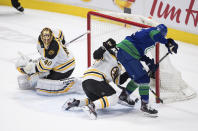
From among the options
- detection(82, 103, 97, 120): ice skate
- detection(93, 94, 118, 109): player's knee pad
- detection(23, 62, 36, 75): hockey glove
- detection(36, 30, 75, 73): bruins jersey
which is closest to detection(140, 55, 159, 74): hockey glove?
detection(93, 94, 118, 109): player's knee pad

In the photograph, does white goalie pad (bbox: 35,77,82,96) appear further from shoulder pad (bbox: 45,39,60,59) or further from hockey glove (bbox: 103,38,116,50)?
hockey glove (bbox: 103,38,116,50)

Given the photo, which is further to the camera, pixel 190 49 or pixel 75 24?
pixel 75 24

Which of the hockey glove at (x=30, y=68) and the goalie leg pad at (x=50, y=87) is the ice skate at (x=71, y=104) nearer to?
the goalie leg pad at (x=50, y=87)

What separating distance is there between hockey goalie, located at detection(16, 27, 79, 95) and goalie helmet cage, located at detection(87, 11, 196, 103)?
455mm

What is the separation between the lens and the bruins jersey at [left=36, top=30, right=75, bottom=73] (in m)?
4.15

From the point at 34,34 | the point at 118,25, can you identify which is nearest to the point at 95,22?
the point at 118,25

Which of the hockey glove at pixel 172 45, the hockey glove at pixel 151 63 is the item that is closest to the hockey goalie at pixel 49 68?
the hockey glove at pixel 151 63

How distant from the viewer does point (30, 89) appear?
4.54 meters

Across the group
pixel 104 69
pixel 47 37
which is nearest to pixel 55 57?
pixel 47 37

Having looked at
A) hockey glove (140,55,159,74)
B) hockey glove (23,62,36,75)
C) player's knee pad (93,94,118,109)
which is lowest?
player's knee pad (93,94,118,109)

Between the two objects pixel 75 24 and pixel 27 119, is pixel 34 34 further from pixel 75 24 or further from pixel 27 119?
pixel 27 119

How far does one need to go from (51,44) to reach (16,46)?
92.0 inches

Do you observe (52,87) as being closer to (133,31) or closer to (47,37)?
(47,37)

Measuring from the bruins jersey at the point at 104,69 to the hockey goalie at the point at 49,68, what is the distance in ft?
1.56
